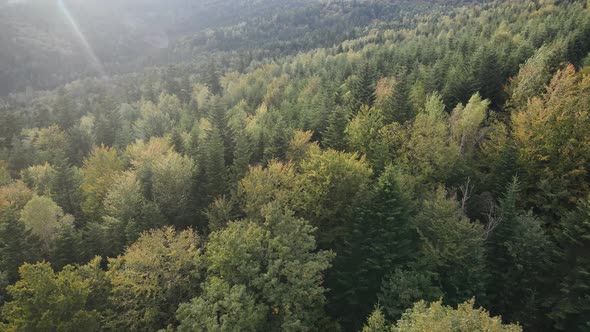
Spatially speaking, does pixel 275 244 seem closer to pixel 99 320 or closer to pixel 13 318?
pixel 99 320

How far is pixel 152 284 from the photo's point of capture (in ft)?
118

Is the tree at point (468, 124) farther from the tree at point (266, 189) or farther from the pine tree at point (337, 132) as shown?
the tree at point (266, 189)

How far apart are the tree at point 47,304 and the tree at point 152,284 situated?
8.62 feet

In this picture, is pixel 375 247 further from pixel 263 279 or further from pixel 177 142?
pixel 177 142

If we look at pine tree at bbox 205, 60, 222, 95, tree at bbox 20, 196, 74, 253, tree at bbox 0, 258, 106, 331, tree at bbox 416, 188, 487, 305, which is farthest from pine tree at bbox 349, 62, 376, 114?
pine tree at bbox 205, 60, 222, 95

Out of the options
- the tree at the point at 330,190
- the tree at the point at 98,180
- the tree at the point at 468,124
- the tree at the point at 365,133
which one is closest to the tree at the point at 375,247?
the tree at the point at 330,190

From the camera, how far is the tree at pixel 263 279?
106 feet

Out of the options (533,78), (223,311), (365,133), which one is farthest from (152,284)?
(533,78)

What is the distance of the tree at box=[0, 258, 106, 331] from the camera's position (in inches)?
1236

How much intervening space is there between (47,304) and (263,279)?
1854cm

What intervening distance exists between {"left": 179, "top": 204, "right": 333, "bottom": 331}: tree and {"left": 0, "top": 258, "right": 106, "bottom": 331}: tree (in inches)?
365

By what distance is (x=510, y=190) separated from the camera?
4097 cm

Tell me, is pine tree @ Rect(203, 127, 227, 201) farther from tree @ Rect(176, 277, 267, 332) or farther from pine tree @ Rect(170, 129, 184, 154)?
tree @ Rect(176, 277, 267, 332)

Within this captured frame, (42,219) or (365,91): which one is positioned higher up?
(365,91)
